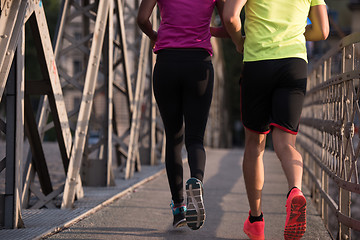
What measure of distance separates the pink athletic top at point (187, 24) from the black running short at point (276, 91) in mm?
429

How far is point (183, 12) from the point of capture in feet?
12.3

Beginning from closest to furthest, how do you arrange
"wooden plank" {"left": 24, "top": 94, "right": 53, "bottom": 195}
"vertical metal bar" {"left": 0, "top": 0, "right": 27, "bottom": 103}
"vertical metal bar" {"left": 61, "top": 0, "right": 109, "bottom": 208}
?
"vertical metal bar" {"left": 0, "top": 0, "right": 27, "bottom": 103} → "wooden plank" {"left": 24, "top": 94, "right": 53, "bottom": 195} → "vertical metal bar" {"left": 61, "top": 0, "right": 109, "bottom": 208}

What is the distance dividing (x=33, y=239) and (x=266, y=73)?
159 centimetres

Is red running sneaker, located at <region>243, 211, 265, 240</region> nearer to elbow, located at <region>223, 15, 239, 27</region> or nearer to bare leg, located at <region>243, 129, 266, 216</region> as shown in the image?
bare leg, located at <region>243, 129, 266, 216</region>

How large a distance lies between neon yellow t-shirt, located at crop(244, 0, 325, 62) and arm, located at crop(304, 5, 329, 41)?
0.07 meters

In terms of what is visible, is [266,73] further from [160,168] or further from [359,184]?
[160,168]

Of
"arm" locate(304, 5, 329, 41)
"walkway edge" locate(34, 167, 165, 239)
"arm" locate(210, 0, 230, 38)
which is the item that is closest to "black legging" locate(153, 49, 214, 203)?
"arm" locate(210, 0, 230, 38)

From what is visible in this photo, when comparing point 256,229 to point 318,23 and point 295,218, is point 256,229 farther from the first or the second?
point 318,23

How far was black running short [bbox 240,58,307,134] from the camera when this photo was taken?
332 cm

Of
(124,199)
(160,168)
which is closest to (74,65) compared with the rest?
(160,168)

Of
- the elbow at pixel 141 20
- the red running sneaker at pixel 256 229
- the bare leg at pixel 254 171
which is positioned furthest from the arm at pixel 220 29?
the red running sneaker at pixel 256 229

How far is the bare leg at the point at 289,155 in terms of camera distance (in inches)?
130

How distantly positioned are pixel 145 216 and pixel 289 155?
1.72 meters

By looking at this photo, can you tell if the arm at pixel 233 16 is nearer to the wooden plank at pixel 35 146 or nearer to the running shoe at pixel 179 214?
the running shoe at pixel 179 214
